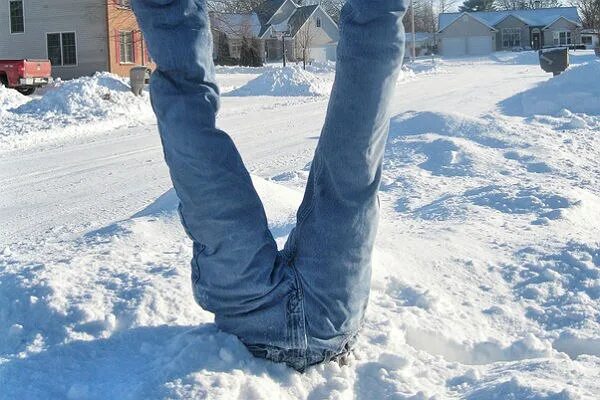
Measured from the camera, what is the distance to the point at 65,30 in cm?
3747

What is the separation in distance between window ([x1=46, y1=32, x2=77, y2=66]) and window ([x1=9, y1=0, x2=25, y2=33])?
1.52 metres

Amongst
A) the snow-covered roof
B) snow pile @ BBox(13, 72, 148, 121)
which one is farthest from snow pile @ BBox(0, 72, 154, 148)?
the snow-covered roof

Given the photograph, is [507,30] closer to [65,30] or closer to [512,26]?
[512,26]

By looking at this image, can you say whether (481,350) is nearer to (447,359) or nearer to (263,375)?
(447,359)

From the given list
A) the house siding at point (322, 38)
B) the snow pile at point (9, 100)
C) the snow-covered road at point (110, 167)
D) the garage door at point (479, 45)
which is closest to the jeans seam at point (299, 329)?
the snow-covered road at point (110, 167)

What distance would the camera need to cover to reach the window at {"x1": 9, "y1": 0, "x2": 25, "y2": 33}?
38.1 metres

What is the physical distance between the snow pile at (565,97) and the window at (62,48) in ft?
84.9

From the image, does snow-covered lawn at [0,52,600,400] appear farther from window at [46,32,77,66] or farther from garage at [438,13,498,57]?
garage at [438,13,498,57]

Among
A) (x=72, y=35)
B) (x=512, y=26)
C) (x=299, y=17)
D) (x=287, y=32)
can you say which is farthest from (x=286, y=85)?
(x=512, y=26)

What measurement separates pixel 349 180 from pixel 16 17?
39347 millimetres

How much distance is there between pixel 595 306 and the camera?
132 inches

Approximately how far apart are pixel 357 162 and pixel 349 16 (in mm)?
425


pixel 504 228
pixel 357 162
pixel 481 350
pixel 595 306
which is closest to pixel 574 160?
pixel 504 228

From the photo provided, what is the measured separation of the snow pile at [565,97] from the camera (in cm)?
1355
